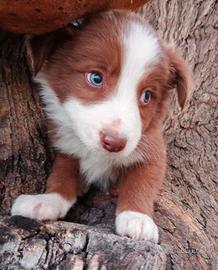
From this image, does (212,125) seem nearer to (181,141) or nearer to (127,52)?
(181,141)

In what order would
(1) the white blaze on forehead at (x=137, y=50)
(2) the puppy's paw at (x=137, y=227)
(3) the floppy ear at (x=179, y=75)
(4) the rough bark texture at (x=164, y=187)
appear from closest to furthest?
(4) the rough bark texture at (x=164, y=187)
(2) the puppy's paw at (x=137, y=227)
(1) the white blaze on forehead at (x=137, y=50)
(3) the floppy ear at (x=179, y=75)

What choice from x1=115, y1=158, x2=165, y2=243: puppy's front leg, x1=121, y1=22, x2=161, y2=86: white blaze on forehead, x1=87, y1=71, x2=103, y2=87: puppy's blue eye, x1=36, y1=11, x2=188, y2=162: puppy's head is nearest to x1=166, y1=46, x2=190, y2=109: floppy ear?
x1=36, y1=11, x2=188, y2=162: puppy's head

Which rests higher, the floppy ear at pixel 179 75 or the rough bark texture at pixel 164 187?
the floppy ear at pixel 179 75

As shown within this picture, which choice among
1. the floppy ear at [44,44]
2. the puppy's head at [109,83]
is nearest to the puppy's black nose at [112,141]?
the puppy's head at [109,83]

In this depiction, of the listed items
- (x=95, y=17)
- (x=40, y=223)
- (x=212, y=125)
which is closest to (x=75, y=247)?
(x=40, y=223)

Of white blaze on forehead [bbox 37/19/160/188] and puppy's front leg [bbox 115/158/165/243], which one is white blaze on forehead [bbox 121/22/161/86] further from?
puppy's front leg [bbox 115/158/165/243]

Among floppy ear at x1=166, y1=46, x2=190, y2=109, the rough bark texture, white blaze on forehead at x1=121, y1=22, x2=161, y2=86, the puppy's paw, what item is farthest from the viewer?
floppy ear at x1=166, y1=46, x2=190, y2=109

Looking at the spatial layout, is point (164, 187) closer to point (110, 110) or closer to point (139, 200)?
point (139, 200)

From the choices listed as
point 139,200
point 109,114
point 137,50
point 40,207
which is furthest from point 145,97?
point 40,207

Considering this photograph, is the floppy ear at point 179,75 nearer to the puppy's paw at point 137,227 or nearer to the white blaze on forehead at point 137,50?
the white blaze on forehead at point 137,50
